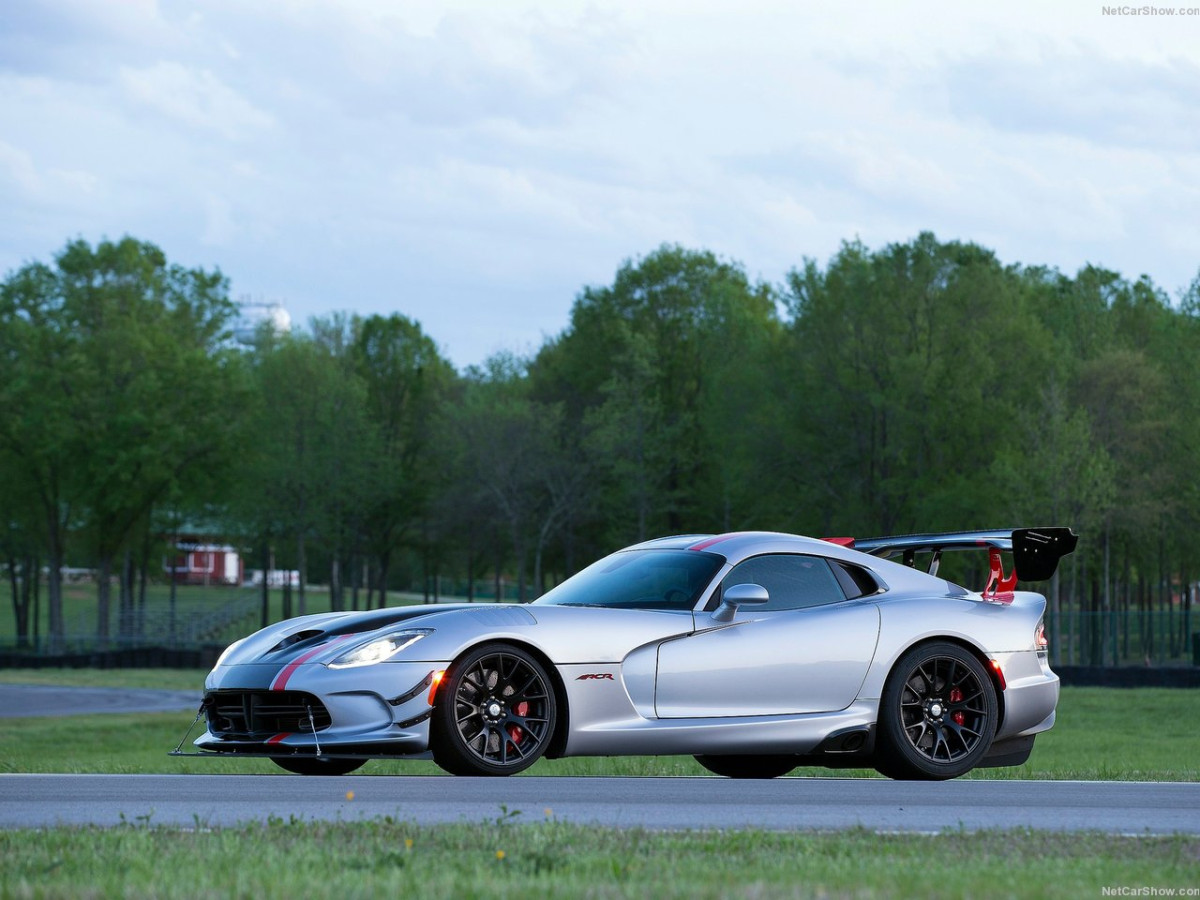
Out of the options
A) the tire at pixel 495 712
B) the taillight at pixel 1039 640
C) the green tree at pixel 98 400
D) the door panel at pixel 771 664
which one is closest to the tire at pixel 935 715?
the door panel at pixel 771 664

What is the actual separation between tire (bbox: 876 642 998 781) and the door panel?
1.02 feet

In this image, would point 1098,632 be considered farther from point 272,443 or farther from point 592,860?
point 592,860

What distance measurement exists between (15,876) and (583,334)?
64783 millimetres

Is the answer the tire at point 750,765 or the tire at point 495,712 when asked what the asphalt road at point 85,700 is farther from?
the tire at point 495,712

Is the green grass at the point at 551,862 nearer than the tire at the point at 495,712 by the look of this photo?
Yes

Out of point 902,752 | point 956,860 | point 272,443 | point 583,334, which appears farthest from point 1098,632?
point 956,860

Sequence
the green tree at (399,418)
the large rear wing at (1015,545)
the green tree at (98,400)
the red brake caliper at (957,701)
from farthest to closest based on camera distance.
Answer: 1. the green tree at (399,418)
2. the green tree at (98,400)
3. the large rear wing at (1015,545)
4. the red brake caliper at (957,701)

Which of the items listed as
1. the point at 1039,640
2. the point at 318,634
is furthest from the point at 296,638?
the point at 1039,640

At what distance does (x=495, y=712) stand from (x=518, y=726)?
157 mm

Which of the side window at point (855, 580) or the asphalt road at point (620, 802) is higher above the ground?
the side window at point (855, 580)

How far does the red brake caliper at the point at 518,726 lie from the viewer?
9.14 metres

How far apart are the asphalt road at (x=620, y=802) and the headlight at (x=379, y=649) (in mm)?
625

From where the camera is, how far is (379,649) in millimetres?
9078

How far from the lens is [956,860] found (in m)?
5.97
